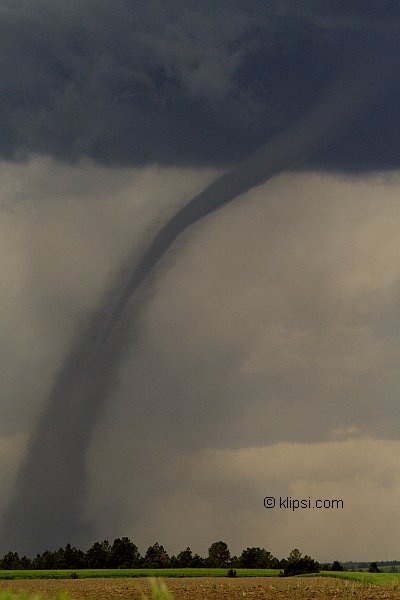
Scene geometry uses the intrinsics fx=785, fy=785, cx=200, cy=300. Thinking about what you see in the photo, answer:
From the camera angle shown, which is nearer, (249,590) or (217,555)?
(249,590)

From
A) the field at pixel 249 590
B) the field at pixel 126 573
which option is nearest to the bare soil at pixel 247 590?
the field at pixel 249 590

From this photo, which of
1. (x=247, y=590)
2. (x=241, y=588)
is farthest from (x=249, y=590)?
(x=241, y=588)

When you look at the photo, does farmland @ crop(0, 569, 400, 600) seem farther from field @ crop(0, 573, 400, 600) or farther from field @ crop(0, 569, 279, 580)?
field @ crop(0, 569, 279, 580)

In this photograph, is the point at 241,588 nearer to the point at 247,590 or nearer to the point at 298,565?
the point at 247,590

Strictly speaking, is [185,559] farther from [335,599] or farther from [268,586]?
[335,599]

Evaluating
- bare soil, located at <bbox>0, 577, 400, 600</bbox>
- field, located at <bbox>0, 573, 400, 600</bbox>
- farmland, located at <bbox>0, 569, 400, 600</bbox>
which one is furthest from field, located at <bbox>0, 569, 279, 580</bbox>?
bare soil, located at <bbox>0, 577, 400, 600</bbox>

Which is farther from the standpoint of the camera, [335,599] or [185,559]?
[185,559]

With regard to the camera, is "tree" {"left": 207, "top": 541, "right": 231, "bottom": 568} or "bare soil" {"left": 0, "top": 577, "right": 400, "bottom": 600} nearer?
"bare soil" {"left": 0, "top": 577, "right": 400, "bottom": 600}

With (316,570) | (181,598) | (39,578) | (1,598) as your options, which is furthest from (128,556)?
(1,598)
